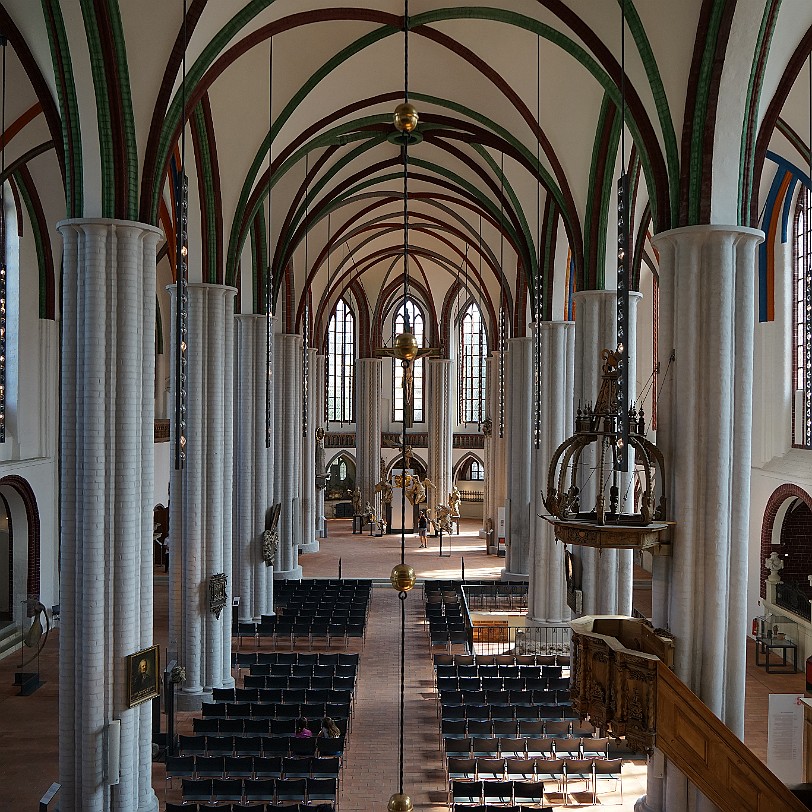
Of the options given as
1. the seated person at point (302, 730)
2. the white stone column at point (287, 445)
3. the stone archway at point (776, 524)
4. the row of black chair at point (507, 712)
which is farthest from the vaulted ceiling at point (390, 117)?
the seated person at point (302, 730)

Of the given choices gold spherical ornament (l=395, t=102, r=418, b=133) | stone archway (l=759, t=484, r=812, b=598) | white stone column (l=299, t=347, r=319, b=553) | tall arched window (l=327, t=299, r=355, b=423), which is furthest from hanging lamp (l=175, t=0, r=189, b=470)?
tall arched window (l=327, t=299, r=355, b=423)

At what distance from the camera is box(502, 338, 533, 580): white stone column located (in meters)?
24.8

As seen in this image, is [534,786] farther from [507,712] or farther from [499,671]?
[499,671]

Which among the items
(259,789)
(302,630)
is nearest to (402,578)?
(259,789)

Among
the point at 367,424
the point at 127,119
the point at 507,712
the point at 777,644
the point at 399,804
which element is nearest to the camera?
the point at 399,804

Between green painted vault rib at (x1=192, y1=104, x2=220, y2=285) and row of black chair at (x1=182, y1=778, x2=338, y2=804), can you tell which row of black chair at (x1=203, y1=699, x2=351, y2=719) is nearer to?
row of black chair at (x1=182, y1=778, x2=338, y2=804)

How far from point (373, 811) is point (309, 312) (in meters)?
23.5

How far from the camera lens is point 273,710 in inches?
539

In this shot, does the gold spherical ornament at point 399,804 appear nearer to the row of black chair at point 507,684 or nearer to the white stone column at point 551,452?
the row of black chair at point 507,684

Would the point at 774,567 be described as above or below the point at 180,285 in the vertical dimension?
below

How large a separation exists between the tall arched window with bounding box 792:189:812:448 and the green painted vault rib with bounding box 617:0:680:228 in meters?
8.88

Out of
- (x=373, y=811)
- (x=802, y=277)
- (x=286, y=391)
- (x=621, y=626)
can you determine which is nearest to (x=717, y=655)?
(x=621, y=626)

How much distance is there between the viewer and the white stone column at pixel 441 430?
3809 cm

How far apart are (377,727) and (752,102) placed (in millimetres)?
10832
